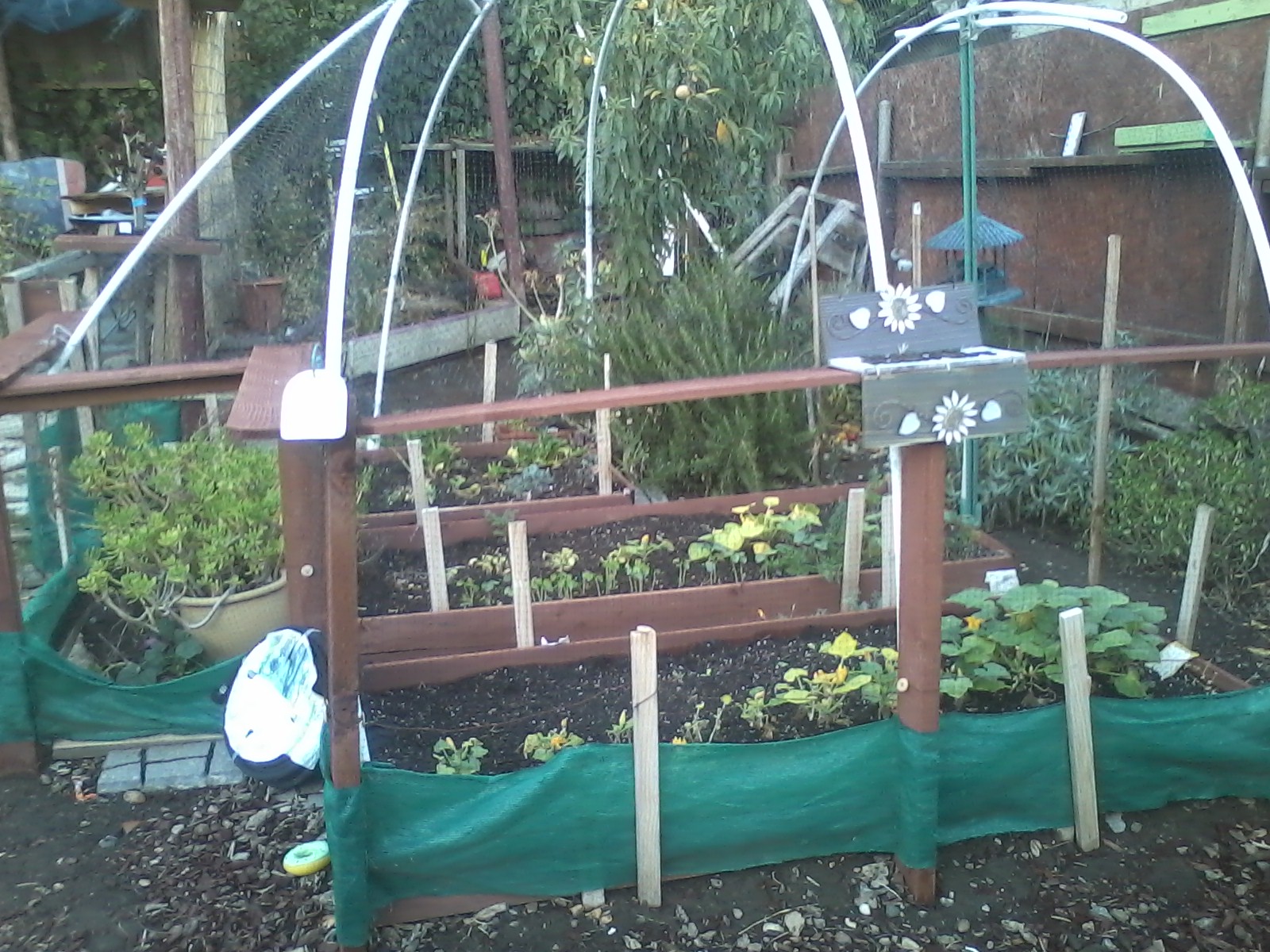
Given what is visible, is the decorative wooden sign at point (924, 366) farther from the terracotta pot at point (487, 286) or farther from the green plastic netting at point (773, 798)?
the terracotta pot at point (487, 286)

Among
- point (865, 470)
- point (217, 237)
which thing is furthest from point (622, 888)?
point (217, 237)

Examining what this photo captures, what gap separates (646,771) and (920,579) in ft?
2.09

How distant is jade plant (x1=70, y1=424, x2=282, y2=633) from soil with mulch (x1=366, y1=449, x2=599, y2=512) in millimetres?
873

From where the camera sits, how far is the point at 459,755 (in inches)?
98.0

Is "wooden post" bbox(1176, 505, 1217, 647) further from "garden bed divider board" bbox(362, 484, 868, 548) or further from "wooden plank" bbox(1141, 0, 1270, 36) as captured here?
"wooden plank" bbox(1141, 0, 1270, 36)

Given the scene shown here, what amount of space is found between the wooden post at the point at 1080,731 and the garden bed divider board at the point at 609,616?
30.2 inches

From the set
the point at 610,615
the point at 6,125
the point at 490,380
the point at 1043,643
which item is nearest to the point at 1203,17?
the point at 1043,643

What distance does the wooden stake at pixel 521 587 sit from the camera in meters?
2.82

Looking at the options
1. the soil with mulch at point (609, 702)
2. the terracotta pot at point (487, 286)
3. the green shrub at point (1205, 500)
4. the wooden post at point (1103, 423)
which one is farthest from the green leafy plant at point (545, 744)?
the terracotta pot at point (487, 286)

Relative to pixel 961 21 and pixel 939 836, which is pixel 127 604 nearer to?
pixel 939 836

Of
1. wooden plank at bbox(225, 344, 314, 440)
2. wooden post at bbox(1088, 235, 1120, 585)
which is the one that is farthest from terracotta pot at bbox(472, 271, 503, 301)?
wooden plank at bbox(225, 344, 314, 440)

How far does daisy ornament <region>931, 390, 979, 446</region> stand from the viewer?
6.67ft

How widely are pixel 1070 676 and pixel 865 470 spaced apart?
8.72ft

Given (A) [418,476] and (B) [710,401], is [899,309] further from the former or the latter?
(A) [418,476]
